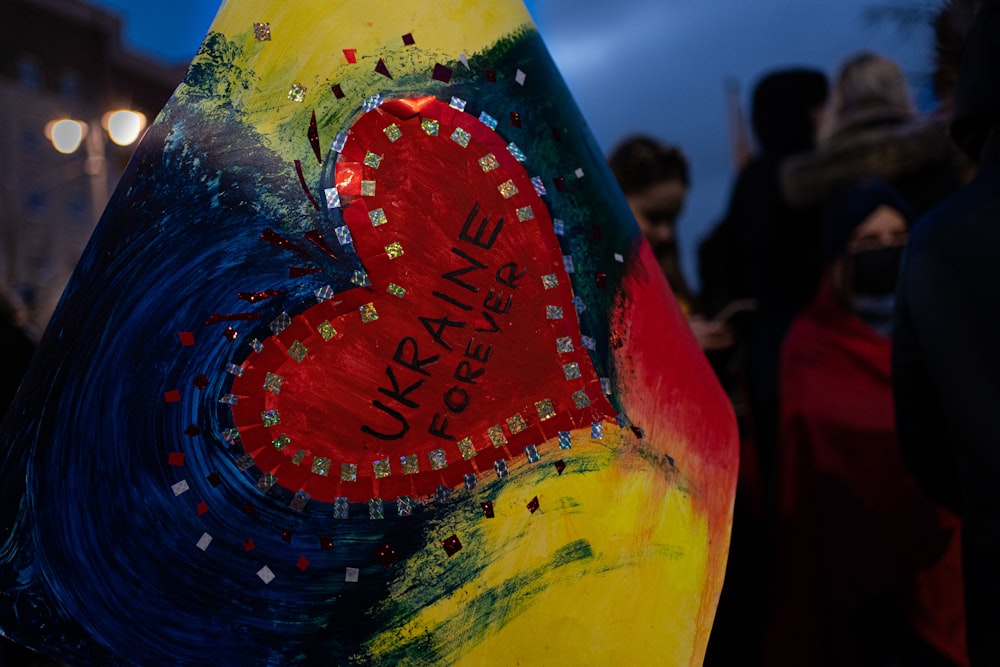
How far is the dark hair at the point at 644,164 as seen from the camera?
102 inches

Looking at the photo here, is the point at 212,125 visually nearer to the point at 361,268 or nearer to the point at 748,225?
the point at 361,268

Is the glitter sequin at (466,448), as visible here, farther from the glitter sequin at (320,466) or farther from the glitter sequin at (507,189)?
the glitter sequin at (507,189)

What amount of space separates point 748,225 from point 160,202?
2.36m

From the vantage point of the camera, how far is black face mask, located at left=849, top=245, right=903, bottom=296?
247cm

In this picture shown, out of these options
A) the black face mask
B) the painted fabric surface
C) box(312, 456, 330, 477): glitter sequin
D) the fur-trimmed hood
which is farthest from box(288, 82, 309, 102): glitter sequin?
the fur-trimmed hood

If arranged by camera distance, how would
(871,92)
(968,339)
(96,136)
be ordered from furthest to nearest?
(871,92), (96,136), (968,339)

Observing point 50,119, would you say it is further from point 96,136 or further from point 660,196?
point 660,196

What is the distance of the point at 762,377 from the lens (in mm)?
2779

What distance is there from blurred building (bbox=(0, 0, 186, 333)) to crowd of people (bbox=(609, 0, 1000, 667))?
4.10 ft

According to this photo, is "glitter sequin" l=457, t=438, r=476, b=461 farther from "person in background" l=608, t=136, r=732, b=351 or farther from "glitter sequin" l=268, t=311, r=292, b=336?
"person in background" l=608, t=136, r=732, b=351

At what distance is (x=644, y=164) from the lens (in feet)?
8.47

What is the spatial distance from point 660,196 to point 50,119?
5.17 feet

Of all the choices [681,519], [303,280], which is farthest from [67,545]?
[681,519]

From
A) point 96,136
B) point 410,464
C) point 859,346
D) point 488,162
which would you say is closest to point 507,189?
point 488,162
